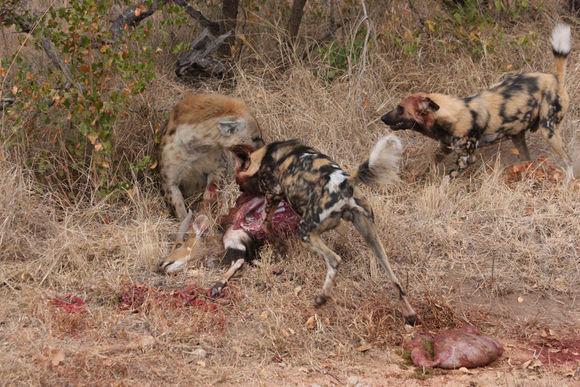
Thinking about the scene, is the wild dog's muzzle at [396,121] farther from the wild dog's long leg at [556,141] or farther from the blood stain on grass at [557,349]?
the blood stain on grass at [557,349]

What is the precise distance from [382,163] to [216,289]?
1207 millimetres

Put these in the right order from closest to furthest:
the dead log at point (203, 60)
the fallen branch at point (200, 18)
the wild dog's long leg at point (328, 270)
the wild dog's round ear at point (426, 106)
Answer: the wild dog's long leg at point (328, 270)
the wild dog's round ear at point (426, 106)
the fallen branch at point (200, 18)
the dead log at point (203, 60)

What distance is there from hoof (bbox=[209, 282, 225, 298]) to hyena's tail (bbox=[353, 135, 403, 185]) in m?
1.00

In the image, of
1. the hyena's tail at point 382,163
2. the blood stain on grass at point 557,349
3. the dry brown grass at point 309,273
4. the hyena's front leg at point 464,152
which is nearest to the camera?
the dry brown grass at point 309,273

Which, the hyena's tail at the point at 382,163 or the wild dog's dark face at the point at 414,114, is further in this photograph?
the wild dog's dark face at the point at 414,114

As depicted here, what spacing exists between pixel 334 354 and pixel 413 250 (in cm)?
117

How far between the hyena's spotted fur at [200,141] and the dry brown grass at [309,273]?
19 centimetres

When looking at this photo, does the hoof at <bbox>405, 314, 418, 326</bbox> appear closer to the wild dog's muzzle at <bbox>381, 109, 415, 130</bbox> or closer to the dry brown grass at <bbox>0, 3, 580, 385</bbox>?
the dry brown grass at <bbox>0, 3, 580, 385</bbox>

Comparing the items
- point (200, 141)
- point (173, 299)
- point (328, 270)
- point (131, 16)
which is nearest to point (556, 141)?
point (328, 270)

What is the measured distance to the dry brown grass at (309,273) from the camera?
5098 millimetres

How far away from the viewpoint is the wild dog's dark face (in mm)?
6848

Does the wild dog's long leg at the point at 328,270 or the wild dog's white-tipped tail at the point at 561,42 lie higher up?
the wild dog's white-tipped tail at the point at 561,42

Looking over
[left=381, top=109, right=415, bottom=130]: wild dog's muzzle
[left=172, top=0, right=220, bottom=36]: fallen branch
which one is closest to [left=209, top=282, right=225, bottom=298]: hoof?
[left=381, top=109, right=415, bottom=130]: wild dog's muzzle

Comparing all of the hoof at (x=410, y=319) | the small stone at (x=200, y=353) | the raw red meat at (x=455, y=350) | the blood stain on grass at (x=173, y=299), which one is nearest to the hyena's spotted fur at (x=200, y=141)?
the blood stain on grass at (x=173, y=299)
